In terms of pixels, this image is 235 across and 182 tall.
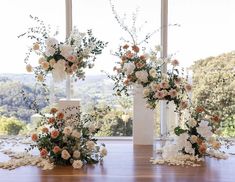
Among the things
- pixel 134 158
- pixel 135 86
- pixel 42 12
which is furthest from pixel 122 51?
pixel 42 12

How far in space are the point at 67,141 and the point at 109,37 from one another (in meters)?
1.91

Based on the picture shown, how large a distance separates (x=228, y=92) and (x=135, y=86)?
1.27m

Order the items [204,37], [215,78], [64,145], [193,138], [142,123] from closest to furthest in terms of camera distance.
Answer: [64,145] < [193,138] < [142,123] < [215,78] < [204,37]

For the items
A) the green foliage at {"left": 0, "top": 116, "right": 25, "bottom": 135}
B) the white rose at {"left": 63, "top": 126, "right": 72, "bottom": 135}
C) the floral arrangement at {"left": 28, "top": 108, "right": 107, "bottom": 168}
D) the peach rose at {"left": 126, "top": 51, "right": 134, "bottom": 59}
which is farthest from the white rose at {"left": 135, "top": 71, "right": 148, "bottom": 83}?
the green foliage at {"left": 0, "top": 116, "right": 25, "bottom": 135}

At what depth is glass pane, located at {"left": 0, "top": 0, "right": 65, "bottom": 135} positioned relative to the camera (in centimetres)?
466

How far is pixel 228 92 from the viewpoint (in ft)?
14.7

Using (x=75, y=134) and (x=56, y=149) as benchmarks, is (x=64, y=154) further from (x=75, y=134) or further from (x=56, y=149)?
(x=75, y=134)

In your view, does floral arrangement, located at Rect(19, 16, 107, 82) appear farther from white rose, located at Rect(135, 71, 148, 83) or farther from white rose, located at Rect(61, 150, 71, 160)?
white rose, located at Rect(61, 150, 71, 160)

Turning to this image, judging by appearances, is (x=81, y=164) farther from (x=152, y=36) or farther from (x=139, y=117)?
(x=152, y=36)

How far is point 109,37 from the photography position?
462 cm

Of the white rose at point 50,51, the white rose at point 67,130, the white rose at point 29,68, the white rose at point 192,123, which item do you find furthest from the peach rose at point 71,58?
the white rose at point 192,123

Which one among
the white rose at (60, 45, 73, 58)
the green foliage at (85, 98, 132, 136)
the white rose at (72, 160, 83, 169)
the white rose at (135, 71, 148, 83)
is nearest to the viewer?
the white rose at (72, 160, 83, 169)

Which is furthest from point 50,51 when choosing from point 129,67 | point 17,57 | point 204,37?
point 204,37

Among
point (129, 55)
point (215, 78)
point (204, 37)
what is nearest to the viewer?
point (129, 55)
